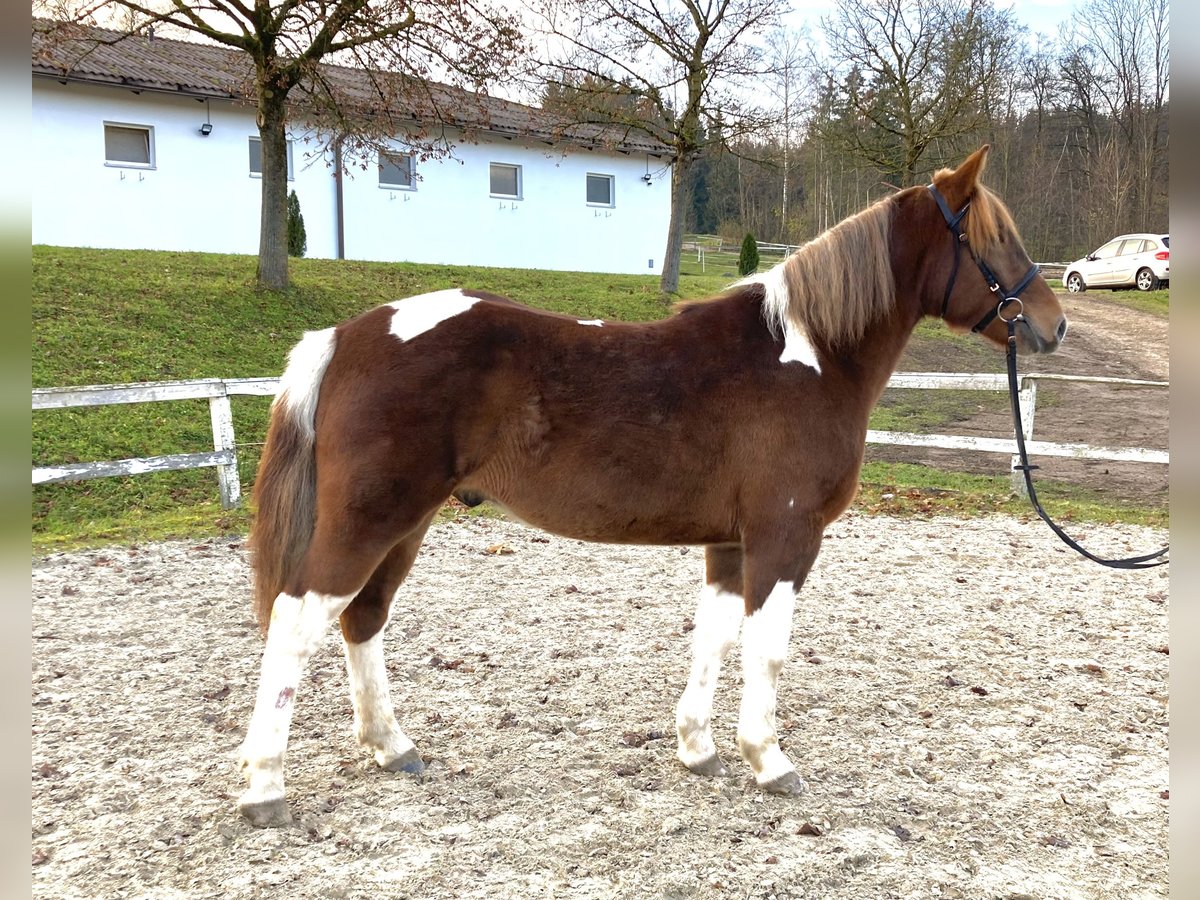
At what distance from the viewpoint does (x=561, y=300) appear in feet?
55.7

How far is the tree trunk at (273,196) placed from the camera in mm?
12781

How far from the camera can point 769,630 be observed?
339 centimetres

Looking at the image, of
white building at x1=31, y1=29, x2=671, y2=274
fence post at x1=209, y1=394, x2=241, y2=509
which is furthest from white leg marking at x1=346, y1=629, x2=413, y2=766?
white building at x1=31, y1=29, x2=671, y2=274

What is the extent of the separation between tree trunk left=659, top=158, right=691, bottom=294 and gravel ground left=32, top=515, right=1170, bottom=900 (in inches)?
529

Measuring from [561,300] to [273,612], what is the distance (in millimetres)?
14160

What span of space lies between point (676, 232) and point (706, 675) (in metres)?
16.6

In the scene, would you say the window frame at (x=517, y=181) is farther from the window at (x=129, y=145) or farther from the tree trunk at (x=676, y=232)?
the window at (x=129, y=145)

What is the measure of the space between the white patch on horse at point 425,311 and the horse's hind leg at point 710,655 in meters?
1.46

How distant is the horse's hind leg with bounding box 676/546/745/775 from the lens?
3.68m

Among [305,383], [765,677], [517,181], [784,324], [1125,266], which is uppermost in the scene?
[517,181]

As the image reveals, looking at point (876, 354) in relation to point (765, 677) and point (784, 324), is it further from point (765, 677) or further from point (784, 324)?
point (765, 677)

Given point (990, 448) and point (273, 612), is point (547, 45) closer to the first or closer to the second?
point (990, 448)

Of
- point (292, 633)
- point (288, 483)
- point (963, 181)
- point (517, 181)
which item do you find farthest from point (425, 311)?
point (517, 181)

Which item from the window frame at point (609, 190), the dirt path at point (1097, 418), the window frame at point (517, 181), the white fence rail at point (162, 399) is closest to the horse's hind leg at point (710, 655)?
the dirt path at point (1097, 418)
